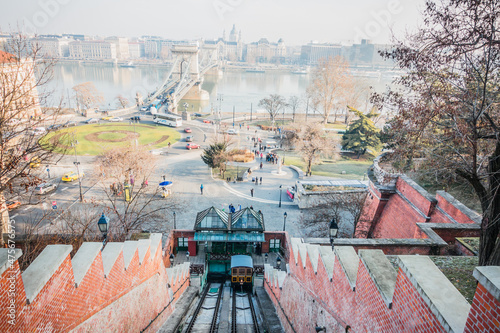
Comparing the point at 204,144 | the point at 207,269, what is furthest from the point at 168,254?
the point at 204,144

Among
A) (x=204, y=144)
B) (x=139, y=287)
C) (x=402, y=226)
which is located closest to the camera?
(x=139, y=287)

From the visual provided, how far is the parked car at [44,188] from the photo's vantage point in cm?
2286

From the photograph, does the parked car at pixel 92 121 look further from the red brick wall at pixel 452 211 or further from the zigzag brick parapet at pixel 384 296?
the red brick wall at pixel 452 211

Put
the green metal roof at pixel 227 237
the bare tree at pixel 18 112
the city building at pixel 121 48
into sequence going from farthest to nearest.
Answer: the city building at pixel 121 48
the green metal roof at pixel 227 237
the bare tree at pixel 18 112

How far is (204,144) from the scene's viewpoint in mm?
39250

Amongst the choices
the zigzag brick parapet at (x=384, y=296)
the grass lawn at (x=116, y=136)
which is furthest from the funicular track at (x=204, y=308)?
the grass lawn at (x=116, y=136)

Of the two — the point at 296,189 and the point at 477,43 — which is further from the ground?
the point at 477,43

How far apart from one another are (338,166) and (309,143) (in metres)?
5.12

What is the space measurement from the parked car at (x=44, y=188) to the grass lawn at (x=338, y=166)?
21.1 metres

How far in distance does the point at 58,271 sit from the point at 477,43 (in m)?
7.99

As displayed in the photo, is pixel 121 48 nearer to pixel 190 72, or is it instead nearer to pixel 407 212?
pixel 190 72

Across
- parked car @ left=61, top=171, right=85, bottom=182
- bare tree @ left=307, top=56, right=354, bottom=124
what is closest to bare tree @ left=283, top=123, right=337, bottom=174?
parked car @ left=61, top=171, right=85, bottom=182

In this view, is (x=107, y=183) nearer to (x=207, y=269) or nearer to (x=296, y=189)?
(x=207, y=269)

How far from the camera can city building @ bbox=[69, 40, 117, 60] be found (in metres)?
162
